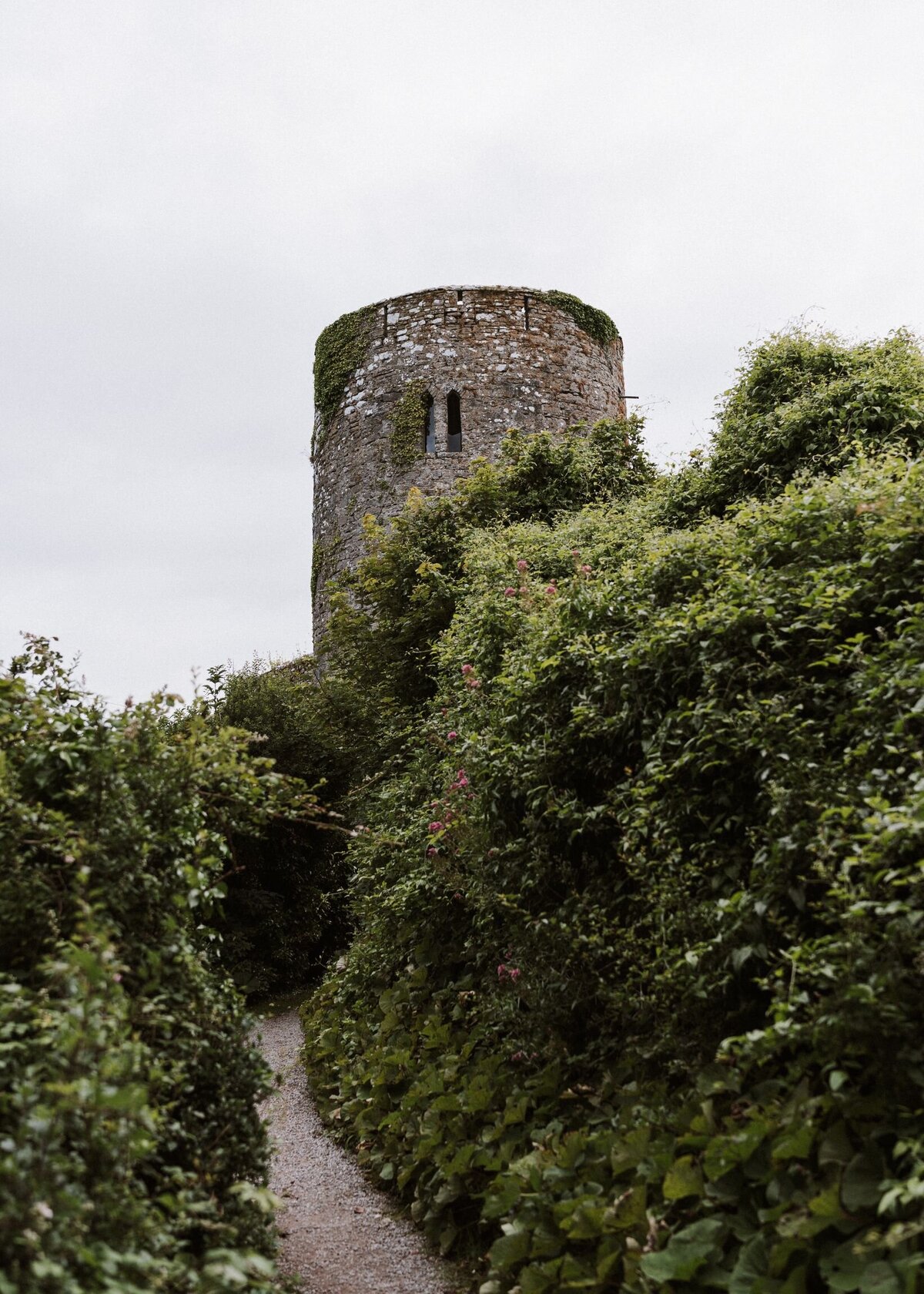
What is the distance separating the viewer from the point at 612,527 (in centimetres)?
862

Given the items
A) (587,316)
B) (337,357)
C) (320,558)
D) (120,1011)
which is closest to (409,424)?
(337,357)

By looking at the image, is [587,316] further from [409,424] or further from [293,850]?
[293,850]

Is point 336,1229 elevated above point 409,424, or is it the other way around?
point 409,424

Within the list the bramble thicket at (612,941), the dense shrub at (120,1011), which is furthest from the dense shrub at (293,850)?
the dense shrub at (120,1011)

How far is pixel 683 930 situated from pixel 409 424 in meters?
12.8

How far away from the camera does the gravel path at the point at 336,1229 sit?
14.0 feet

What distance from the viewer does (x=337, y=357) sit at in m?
16.6

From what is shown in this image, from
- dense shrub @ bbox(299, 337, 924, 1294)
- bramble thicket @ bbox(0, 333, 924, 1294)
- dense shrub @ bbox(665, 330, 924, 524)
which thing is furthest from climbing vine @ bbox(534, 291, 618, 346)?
dense shrub @ bbox(299, 337, 924, 1294)

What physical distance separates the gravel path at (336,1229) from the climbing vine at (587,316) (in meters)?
13.7

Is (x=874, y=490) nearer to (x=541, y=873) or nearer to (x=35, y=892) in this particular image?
(x=541, y=873)

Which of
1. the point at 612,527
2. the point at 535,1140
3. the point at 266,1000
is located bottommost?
the point at 266,1000

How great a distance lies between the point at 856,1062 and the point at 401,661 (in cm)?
868

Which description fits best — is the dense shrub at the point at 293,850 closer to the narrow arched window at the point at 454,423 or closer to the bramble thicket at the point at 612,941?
the narrow arched window at the point at 454,423

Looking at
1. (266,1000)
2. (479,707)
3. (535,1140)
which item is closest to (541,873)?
(535,1140)
